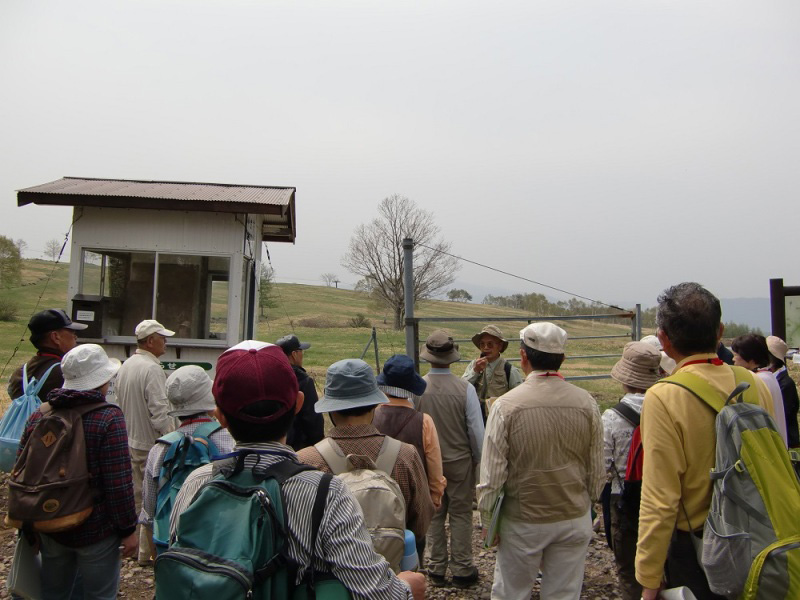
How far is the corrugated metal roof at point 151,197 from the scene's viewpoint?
24.8 feet

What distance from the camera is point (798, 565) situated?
6.62 ft

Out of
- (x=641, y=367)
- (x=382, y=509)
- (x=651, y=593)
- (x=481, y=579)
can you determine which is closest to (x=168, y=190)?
(x=481, y=579)

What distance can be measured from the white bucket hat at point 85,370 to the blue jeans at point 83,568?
0.78 metres

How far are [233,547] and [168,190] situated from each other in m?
7.66

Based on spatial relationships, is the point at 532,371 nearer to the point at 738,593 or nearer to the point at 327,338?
the point at 738,593

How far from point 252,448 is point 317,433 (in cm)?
354

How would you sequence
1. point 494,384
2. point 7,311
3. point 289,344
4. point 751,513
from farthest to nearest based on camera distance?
point 7,311
point 494,384
point 289,344
point 751,513

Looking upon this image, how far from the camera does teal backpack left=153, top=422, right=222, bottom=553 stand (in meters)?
3.06

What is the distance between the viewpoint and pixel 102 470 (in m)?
3.07

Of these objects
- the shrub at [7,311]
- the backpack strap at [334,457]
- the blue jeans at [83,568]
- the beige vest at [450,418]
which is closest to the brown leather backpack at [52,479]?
the blue jeans at [83,568]

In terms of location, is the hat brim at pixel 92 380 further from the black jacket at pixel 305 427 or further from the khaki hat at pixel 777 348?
the khaki hat at pixel 777 348

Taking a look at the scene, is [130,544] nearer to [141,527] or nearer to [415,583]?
[141,527]

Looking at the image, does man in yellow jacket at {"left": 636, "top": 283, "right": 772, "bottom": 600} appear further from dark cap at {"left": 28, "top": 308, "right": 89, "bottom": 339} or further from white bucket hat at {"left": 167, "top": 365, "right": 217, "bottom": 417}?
dark cap at {"left": 28, "top": 308, "right": 89, "bottom": 339}

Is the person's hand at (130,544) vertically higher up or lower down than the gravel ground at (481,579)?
higher up
